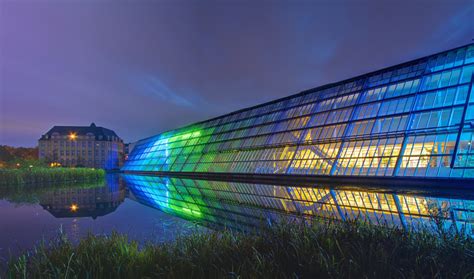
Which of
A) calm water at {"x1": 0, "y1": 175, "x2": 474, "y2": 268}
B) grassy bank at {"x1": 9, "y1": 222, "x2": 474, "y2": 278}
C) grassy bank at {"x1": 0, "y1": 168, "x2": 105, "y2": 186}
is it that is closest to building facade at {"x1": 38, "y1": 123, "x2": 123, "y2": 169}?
grassy bank at {"x1": 0, "y1": 168, "x2": 105, "y2": 186}

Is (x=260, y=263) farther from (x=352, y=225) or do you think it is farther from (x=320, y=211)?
(x=320, y=211)

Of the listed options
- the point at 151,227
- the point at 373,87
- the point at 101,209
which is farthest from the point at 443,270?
the point at 373,87

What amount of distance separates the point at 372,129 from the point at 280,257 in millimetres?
23631

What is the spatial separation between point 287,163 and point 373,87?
11.9m

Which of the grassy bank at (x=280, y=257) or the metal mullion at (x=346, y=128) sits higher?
the metal mullion at (x=346, y=128)

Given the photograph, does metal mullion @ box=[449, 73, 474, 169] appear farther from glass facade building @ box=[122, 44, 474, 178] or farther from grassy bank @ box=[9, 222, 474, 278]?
grassy bank @ box=[9, 222, 474, 278]

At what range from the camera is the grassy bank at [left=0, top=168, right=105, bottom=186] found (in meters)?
27.9

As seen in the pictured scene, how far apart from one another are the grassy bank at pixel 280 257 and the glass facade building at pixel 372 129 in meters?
17.0

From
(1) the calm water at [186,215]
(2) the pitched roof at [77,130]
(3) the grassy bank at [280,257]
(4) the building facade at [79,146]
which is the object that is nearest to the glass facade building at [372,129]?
(1) the calm water at [186,215]

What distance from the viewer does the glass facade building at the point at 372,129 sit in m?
20.2

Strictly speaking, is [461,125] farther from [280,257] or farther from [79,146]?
[79,146]

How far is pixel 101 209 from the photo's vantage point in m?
15.0

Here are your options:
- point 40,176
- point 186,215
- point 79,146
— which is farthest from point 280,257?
point 79,146

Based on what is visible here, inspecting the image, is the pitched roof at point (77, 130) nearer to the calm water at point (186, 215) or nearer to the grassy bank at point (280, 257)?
the calm water at point (186, 215)
